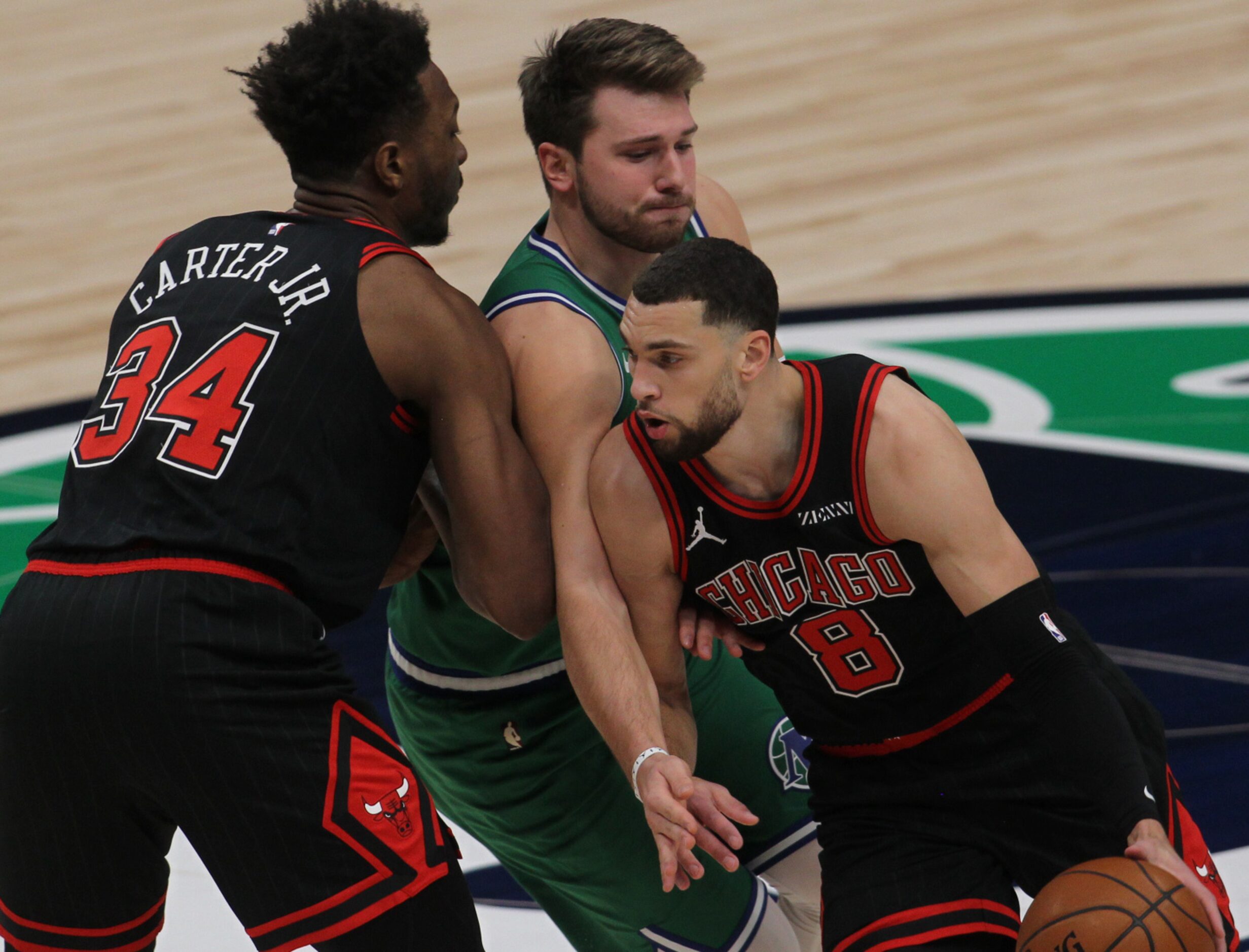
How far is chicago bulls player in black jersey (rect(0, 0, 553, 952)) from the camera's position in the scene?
2.74m

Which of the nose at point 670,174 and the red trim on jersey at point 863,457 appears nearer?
the red trim on jersey at point 863,457

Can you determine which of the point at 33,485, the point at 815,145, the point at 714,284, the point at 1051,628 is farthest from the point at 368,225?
the point at 815,145

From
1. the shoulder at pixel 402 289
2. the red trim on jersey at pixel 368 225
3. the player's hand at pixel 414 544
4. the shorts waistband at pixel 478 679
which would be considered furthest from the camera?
the shorts waistband at pixel 478 679

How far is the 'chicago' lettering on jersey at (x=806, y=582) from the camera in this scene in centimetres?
307

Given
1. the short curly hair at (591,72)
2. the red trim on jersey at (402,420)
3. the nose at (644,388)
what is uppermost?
the short curly hair at (591,72)

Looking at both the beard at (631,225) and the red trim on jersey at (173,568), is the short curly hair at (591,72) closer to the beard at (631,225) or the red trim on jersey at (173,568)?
the beard at (631,225)

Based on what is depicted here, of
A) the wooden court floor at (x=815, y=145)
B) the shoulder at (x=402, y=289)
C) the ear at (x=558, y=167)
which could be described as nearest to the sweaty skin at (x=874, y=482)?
the shoulder at (x=402, y=289)

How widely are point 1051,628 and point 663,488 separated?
0.70m

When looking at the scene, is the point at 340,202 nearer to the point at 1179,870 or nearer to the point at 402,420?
the point at 402,420

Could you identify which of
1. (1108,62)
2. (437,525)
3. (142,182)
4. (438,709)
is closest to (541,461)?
(437,525)

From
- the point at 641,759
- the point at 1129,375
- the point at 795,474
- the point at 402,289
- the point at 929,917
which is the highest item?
the point at 402,289

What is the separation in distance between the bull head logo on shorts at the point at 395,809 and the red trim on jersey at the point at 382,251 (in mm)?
842

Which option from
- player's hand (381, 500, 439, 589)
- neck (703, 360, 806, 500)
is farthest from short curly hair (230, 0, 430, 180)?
neck (703, 360, 806, 500)

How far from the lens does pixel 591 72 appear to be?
3.44m
